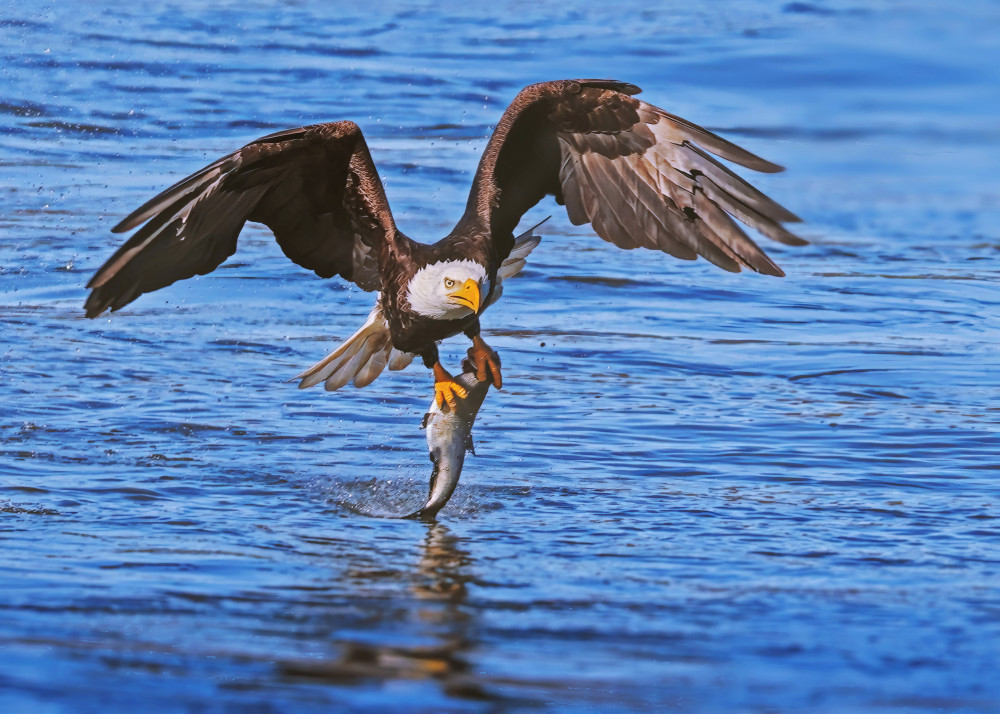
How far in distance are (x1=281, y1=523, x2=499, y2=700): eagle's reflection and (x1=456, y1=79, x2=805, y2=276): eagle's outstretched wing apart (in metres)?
1.69

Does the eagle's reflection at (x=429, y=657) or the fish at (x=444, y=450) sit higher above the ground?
the fish at (x=444, y=450)

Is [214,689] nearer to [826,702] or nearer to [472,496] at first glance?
[826,702]

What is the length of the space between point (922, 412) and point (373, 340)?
7.81 ft

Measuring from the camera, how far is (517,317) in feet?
27.8

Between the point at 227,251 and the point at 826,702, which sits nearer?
the point at 826,702

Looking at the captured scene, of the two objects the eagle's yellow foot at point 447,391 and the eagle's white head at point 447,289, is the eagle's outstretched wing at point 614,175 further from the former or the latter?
the eagle's yellow foot at point 447,391

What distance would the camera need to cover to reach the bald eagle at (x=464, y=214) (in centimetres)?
539

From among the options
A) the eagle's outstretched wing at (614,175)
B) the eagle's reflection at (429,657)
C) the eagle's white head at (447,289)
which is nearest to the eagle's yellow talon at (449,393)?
the eagle's white head at (447,289)

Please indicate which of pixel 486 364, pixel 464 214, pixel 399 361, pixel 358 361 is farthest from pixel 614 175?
pixel 358 361

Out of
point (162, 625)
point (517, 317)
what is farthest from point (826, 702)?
point (517, 317)

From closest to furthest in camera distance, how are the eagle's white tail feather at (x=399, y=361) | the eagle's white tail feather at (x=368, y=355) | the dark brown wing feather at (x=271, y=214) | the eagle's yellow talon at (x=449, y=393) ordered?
the dark brown wing feather at (x=271, y=214) → the eagle's yellow talon at (x=449, y=393) → the eagle's white tail feather at (x=368, y=355) → the eagle's white tail feather at (x=399, y=361)

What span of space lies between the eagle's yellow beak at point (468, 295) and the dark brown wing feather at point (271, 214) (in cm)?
48

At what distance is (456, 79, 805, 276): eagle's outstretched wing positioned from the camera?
5609 mm

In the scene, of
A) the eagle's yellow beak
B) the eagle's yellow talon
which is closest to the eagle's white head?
the eagle's yellow beak
